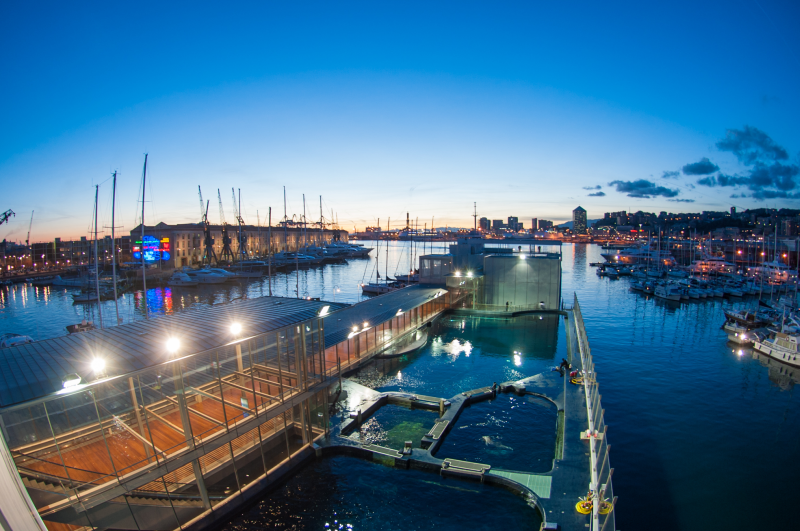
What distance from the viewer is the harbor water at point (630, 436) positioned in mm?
9633

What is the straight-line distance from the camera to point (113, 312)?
136 feet

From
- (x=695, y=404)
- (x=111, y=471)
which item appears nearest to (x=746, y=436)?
(x=695, y=404)

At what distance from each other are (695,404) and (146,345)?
22051mm

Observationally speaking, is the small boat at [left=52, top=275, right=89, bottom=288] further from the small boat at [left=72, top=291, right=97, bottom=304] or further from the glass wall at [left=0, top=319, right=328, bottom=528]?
the glass wall at [left=0, top=319, right=328, bottom=528]

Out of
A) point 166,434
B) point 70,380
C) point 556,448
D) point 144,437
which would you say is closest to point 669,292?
point 556,448

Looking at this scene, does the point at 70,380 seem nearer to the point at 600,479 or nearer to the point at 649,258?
the point at 600,479

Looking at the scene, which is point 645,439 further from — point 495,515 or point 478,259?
point 478,259

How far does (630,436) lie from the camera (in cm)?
1510

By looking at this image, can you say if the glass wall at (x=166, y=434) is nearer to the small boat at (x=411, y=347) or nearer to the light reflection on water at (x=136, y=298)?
the small boat at (x=411, y=347)

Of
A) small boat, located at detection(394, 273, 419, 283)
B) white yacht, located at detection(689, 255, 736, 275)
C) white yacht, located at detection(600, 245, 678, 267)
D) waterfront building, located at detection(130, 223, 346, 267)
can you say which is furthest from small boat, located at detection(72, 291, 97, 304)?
white yacht, located at detection(689, 255, 736, 275)

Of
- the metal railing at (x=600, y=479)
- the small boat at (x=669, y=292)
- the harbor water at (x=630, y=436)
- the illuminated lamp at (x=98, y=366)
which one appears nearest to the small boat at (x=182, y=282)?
the harbor water at (x=630, y=436)

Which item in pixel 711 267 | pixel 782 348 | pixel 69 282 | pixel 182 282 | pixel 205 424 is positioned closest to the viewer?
pixel 205 424

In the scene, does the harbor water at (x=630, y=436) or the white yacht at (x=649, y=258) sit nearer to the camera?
the harbor water at (x=630, y=436)

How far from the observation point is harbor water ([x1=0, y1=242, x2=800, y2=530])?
9633 millimetres
